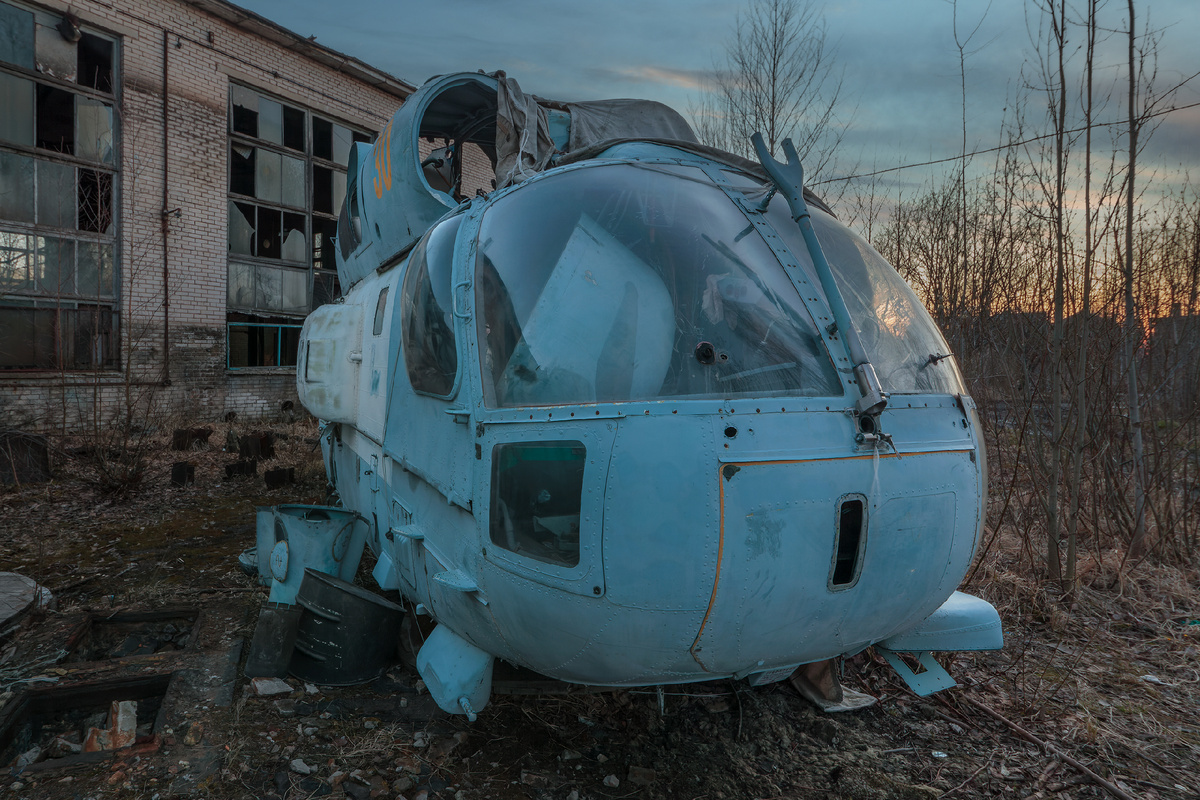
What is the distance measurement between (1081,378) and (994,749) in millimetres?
2978

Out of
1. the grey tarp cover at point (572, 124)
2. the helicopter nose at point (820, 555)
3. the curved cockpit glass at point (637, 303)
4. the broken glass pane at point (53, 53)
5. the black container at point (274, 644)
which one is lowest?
the black container at point (274, 644)

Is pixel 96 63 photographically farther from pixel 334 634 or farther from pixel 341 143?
pixel 334 634

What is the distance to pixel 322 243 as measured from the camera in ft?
50.5

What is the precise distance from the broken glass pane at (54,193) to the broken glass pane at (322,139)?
4.77 m

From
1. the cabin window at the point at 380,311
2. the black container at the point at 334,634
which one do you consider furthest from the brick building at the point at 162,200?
the black container at the point at 334,634

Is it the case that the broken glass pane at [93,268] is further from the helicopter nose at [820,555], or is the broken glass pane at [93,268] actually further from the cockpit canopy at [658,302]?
the helicopter nose at [820,555]

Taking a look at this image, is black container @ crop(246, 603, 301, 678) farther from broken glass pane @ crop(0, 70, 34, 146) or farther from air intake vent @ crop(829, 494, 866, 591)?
broken glass pane @ crop(0, 70, 34, 146)

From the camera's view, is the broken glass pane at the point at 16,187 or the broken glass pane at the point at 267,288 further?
the broken glass pane at the point at 267,288

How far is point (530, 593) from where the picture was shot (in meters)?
2.31

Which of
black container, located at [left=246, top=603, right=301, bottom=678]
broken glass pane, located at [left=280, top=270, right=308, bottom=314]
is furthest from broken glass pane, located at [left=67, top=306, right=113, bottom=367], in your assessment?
black container, located at [left=246, top=603, right=301, bottom=678]

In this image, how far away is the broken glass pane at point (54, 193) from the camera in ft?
36.2

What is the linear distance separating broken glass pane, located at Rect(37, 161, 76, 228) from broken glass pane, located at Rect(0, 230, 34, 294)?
425 mm

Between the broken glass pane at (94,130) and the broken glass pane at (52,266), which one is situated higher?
the broken glass pane at (94,130)

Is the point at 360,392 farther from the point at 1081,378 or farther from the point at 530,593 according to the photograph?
the point at 1081,378
